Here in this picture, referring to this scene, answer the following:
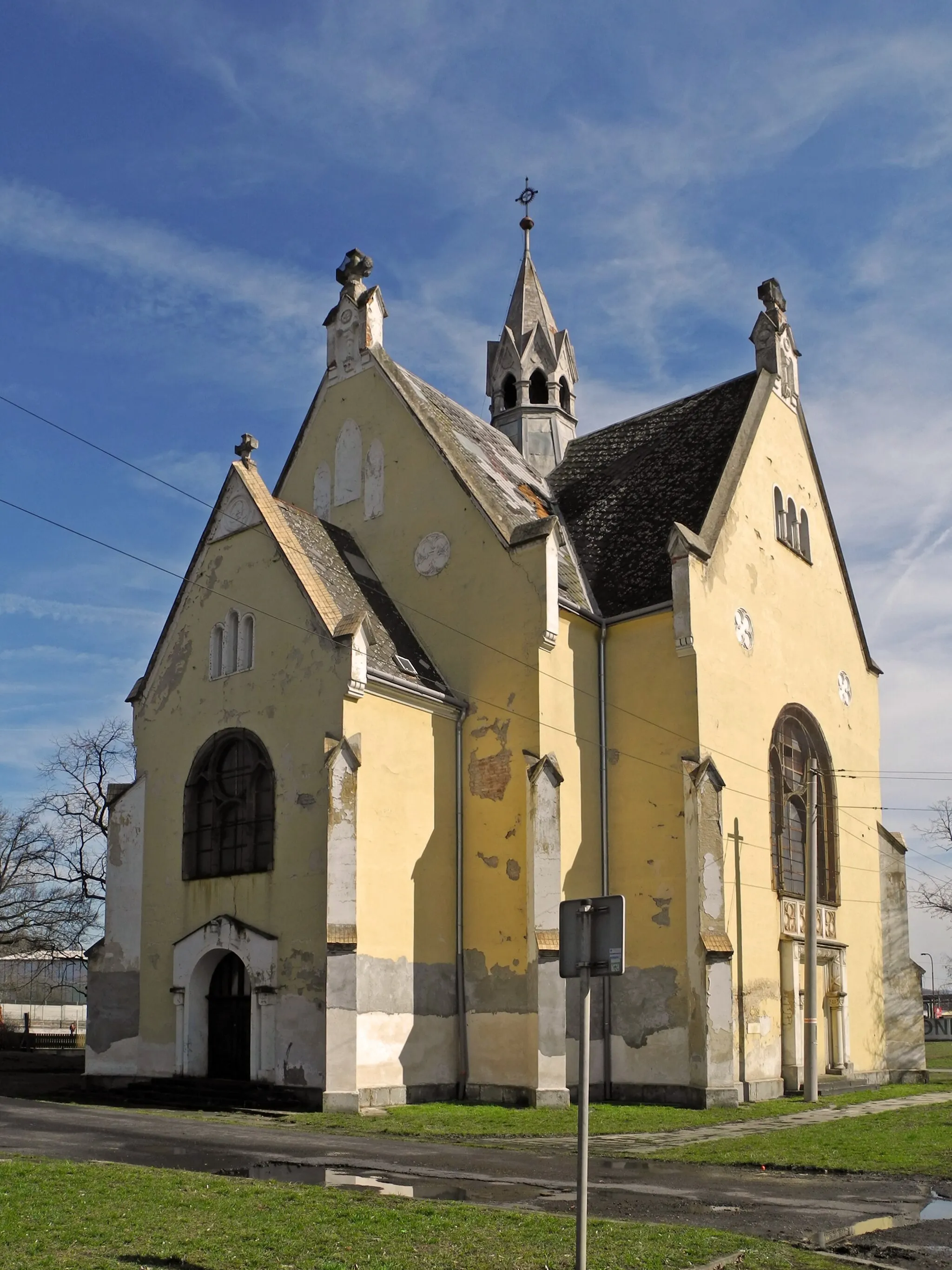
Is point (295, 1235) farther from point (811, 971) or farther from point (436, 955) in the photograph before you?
point (811, 971)

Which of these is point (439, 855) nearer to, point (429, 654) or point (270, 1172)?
point (429, 654)

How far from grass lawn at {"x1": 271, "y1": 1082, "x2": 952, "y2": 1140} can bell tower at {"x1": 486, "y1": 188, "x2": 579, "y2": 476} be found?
1869 centimetres

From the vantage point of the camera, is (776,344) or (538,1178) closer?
(538,1178)

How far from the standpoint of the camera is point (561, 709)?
2511 centimetres

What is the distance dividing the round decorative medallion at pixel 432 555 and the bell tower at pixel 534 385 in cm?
907

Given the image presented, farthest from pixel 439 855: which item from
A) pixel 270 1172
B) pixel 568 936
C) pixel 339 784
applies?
pixel 568 936

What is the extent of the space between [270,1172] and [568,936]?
19.4 feet

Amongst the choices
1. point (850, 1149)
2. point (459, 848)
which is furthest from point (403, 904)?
point (850, 1149)

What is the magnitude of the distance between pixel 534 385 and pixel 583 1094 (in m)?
31.2

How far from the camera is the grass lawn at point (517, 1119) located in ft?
59.9

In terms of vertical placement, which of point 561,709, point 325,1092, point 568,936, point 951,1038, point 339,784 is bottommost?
point 951,1038

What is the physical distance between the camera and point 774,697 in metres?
28.5

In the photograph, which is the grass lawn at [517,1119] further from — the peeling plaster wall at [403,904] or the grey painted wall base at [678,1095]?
the peeling plaster wall at [403,904]

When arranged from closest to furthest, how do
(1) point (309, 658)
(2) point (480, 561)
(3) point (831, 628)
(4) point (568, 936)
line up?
1. (4) point (568, 936)
2. (1) point (309, 658)
3. (2) point (480, 561)
4. (3) point (831, 628)
